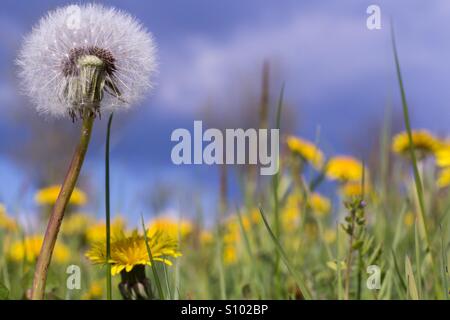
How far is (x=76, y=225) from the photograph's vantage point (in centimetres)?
208

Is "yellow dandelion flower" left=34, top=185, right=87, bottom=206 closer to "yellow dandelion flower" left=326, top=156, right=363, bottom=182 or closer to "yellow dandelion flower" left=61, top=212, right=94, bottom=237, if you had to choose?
"yellow dandelion flower" left=61, top=212, right=94, bottom=237

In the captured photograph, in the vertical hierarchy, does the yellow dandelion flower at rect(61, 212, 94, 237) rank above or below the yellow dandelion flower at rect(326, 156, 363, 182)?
below

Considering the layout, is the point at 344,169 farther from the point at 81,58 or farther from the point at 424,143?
the point at 81,58

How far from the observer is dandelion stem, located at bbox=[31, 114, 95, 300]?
18.3 inches

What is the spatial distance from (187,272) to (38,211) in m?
1.42

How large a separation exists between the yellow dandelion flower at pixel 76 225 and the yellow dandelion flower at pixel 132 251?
136 centimetres

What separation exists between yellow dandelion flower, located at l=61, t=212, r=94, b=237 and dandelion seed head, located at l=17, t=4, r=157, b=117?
151cm

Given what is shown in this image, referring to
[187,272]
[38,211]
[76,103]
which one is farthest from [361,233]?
[38,211]

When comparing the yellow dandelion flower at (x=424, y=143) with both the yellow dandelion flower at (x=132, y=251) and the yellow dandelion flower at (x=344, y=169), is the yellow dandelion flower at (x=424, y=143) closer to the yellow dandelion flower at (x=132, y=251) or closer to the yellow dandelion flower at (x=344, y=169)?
the yellow dandelion flower at (x=344, y=169)

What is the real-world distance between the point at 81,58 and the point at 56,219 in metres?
0.15

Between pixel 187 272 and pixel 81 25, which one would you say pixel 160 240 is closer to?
pixel 81 25

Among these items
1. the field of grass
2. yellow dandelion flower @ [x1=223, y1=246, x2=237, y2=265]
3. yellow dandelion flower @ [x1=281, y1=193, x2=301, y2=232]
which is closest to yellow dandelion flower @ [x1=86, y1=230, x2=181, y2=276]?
the field of grass

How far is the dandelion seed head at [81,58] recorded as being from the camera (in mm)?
536
